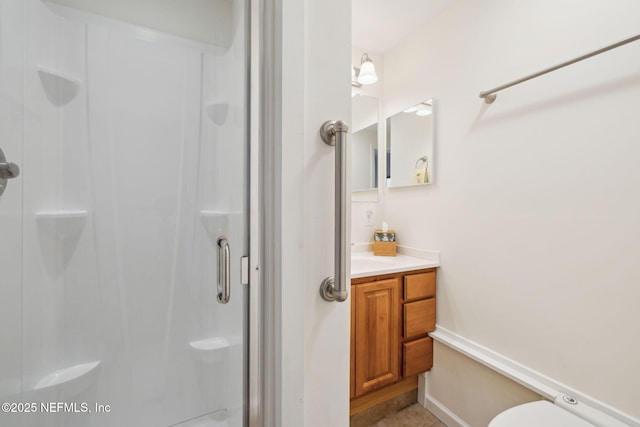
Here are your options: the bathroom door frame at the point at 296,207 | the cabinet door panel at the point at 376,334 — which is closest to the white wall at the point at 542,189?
the cabinet door panel at the point at 376,334

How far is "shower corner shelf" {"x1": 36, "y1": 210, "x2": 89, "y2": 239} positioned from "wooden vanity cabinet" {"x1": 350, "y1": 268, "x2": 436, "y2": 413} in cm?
119

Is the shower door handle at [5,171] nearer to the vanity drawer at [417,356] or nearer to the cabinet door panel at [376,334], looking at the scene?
the cabinet door panel at [376,334]

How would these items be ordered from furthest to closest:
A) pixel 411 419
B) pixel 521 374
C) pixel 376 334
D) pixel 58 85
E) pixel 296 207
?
pixel 411 419 → pixel 376 334 → pixel 521 374 → pixel 58 85 → pixel 296 207

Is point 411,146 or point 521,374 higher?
point 411,146

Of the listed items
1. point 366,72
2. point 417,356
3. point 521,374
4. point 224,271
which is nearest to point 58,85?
point 224,271

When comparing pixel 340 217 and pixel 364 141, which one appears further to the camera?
pixel 364 141

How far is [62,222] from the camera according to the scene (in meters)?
0.96

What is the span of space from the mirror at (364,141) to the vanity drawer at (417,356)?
44.1 inches

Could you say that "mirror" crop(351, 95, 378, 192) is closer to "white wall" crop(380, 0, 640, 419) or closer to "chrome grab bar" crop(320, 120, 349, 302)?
"white wall" crop(380, 0, 640, 419)

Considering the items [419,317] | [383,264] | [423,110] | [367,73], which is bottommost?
[419,317]

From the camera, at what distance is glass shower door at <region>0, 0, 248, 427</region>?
779mm

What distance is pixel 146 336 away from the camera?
44.0 inches

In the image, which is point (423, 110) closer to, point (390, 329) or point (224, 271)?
point (390, 329)

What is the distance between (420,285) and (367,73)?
146 cm
